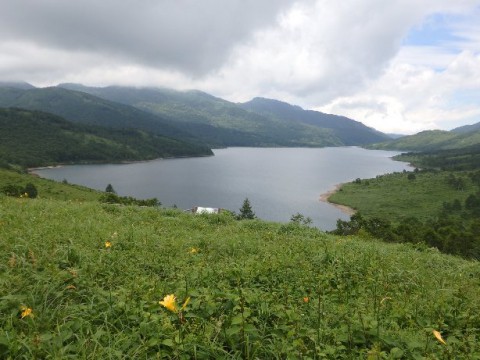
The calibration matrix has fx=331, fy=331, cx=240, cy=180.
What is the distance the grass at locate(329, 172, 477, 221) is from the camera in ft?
399

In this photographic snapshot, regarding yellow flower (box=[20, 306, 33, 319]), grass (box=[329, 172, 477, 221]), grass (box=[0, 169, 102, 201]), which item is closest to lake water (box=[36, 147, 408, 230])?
grass (box=[329, 172, 477, 221])

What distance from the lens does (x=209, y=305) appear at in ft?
14.6

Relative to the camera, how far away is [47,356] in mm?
3371

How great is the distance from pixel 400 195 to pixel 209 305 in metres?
152

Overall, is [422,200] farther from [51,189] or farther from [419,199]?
[51,189]

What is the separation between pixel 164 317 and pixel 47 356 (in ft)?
4.27

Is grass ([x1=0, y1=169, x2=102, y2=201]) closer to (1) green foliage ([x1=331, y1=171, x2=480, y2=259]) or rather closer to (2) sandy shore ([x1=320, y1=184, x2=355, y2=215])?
(1) green foliage ([x1=331, y1=171, x2=480, y2=259])

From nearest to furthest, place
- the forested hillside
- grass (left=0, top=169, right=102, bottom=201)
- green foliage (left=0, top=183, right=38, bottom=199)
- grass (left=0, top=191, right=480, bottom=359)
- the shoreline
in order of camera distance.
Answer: grass (left=0, top=191, right=480, bottom=359)
green foliage (left=0, top=183, right=38, bottom=199)
grass (left=0, top=169, right=102, bottom=201)
the forested hillside
the shoreline

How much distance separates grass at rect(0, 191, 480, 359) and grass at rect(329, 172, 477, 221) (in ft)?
375

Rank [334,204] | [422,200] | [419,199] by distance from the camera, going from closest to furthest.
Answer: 1. [334,204]
2. [422,200]
3. [419,199]

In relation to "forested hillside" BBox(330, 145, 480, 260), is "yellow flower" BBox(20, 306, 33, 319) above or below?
above

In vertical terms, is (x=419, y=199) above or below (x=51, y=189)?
below

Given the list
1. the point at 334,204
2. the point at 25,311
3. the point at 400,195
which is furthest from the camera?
the point at 400,195

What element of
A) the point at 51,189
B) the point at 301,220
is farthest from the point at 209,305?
the point at 51,189
